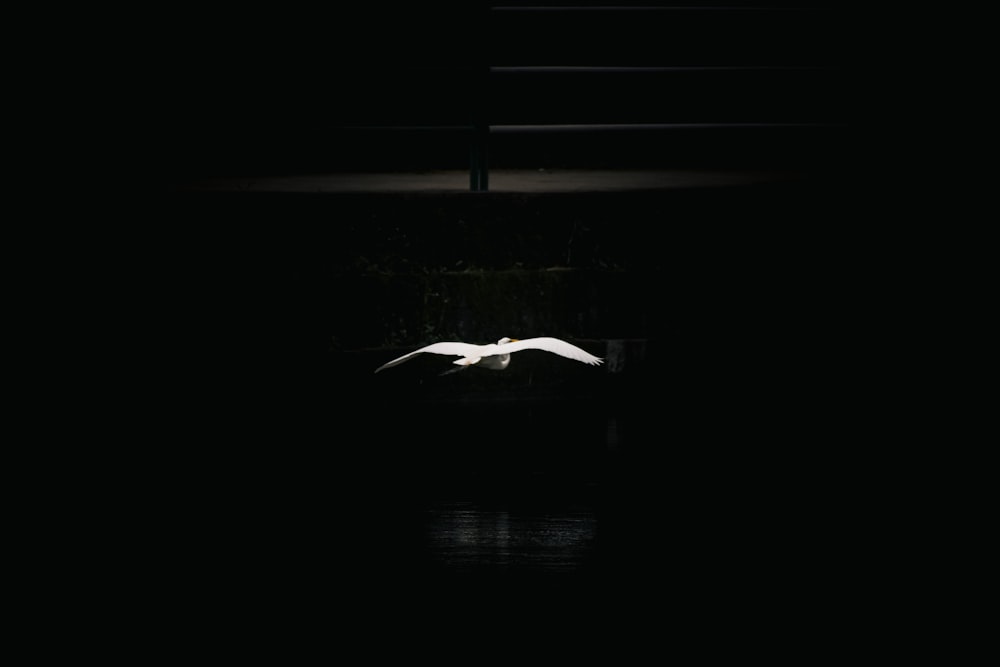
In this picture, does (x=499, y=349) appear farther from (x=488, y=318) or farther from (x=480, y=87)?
(x=480, y=87)

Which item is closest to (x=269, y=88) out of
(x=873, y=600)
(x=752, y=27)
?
(x=752, y=27)

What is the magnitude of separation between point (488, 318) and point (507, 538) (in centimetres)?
150

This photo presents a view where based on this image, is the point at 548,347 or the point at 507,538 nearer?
the point at 507,538

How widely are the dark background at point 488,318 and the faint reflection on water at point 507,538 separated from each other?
83 millimetres

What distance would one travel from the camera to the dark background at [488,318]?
609cm

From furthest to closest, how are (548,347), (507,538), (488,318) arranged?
1. (488,318)
2. (548,347)
3. (507,538)

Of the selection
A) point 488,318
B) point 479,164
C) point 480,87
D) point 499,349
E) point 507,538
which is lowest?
point 507,538

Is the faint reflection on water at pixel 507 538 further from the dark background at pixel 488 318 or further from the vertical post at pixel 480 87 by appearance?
the vertical post at pixel 480 87

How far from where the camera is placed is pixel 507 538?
5.95m

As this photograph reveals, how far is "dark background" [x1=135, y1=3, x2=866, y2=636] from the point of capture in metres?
6.09

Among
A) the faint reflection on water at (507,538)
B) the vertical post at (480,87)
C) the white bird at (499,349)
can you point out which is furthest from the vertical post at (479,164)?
the faint reflection on water at (507,538)

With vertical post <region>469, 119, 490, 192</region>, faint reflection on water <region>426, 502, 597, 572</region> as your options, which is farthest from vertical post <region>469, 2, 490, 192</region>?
faint reflection on water <region>426, 502, 597, 572</region>

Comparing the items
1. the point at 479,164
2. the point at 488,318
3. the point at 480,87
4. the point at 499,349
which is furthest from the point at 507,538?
the point at 480,87

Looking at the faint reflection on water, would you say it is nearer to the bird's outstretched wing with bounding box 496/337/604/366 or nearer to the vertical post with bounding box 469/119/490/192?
the bird's outstretched wing with bounding box 496/337/604/366
